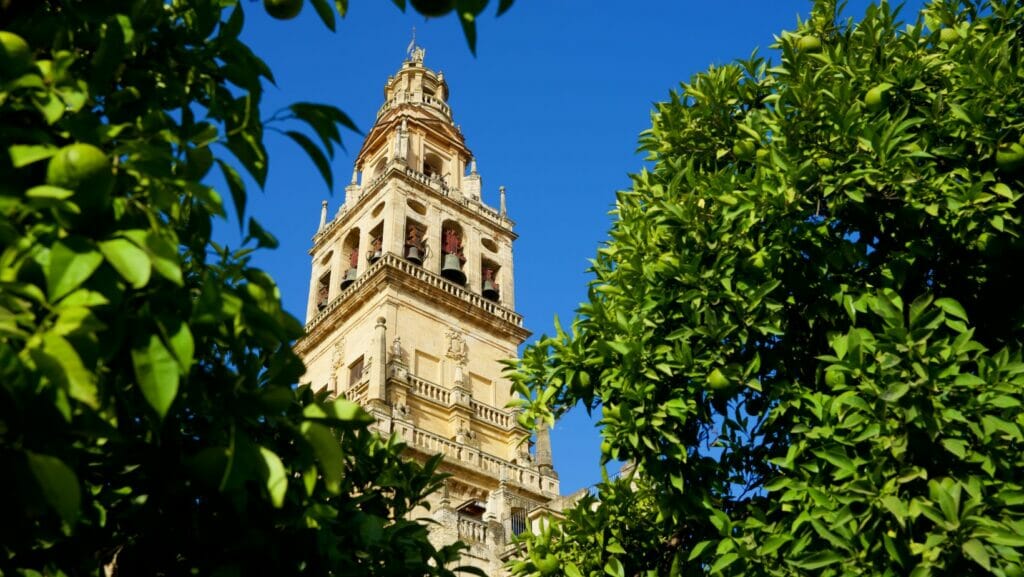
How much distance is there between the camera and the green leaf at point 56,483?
269cm

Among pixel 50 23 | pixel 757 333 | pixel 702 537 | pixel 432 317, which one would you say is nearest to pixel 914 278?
pixel 757 333

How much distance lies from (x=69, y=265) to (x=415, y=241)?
3680cm

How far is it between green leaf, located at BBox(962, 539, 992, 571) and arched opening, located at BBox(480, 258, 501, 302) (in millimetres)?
35172

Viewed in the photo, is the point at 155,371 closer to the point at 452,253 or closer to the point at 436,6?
the point at 436,6

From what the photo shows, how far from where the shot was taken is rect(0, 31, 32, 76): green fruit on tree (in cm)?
338

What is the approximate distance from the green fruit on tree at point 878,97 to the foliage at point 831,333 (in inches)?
1.4

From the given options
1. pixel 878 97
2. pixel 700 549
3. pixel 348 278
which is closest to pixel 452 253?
pixel 348 278

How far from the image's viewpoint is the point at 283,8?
172 inches

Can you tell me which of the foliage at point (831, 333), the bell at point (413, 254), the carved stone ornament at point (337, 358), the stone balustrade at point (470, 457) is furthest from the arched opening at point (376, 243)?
the foliage at point (831, 333)

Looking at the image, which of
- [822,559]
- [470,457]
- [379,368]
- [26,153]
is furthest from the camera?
→ [379,368]

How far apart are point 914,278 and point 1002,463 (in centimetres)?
208

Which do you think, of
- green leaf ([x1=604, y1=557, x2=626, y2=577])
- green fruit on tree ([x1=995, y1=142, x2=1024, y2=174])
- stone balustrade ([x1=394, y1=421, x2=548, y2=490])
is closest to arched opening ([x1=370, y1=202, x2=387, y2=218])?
stone balustrade ([x1=394, y1=421, x2=548, y2=490])

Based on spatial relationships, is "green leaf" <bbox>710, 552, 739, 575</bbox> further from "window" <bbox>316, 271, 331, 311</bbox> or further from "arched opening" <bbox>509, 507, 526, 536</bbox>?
"window" <bbox>316, 271, 331, 311</bbox>

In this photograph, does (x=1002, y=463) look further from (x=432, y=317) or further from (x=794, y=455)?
(x=432, y=317)
